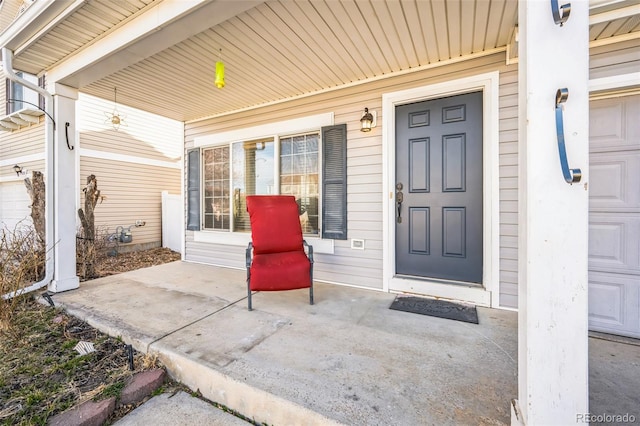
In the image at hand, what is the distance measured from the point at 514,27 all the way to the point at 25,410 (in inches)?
161

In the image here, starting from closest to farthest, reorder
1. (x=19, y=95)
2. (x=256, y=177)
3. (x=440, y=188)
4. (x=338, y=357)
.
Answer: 1. (x=338, y=357)
2. (x=440, y=188)
3. (x=256, y=177)
4. (x=19, y=95)

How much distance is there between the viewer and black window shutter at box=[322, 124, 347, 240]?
3271 mm

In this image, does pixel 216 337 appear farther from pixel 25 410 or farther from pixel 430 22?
pixel 430 22

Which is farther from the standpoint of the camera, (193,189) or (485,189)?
(193,189)

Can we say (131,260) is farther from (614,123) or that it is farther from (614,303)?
(614,123)

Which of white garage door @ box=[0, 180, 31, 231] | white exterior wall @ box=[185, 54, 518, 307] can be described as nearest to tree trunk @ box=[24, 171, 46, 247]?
white garage door @ box=[0, 180, 31, 231]

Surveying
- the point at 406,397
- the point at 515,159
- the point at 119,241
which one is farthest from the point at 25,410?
the point at 119,241

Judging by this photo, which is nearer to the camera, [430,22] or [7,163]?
[430,22]

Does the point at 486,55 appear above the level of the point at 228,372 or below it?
above

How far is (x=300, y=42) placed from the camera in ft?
8.05

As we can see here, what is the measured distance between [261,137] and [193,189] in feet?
5.30

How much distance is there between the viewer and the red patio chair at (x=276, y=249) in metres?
2.49

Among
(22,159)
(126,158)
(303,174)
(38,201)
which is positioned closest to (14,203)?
(22,159)

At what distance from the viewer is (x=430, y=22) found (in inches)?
84.4
